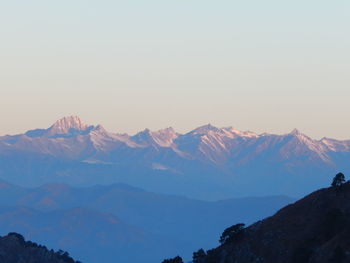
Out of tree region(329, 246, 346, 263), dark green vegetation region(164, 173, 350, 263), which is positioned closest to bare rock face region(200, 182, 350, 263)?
dark green vegetation region(164, 173, 350, 263)

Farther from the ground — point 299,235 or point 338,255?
point 299,235

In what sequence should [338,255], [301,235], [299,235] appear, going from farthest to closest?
[299,235] < [301,235] < [338,255]

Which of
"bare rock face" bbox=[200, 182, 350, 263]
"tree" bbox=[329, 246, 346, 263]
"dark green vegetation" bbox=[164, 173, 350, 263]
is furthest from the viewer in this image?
"dark green vegetation" bbox=[164, 173, 350, 263]

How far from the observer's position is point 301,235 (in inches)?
7111

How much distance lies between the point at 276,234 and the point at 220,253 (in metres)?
10.3

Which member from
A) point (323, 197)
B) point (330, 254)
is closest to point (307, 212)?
point (323, 197)

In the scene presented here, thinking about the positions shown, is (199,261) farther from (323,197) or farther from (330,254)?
(330,254)

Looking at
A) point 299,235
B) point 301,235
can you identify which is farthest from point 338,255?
point 299,235

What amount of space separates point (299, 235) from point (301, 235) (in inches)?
13.0

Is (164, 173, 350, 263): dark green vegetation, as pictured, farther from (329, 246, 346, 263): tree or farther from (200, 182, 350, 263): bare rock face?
(329, 246, 346, 263): tree

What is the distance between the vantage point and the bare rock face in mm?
167625

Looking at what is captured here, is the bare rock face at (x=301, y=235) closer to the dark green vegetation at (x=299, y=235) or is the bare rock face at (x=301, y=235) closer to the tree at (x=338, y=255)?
the dark green vegetation at (x=299, y=235)

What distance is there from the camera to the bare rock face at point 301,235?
167625mm

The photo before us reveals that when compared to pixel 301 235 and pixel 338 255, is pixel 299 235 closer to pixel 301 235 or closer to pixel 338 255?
pixel 301 235
